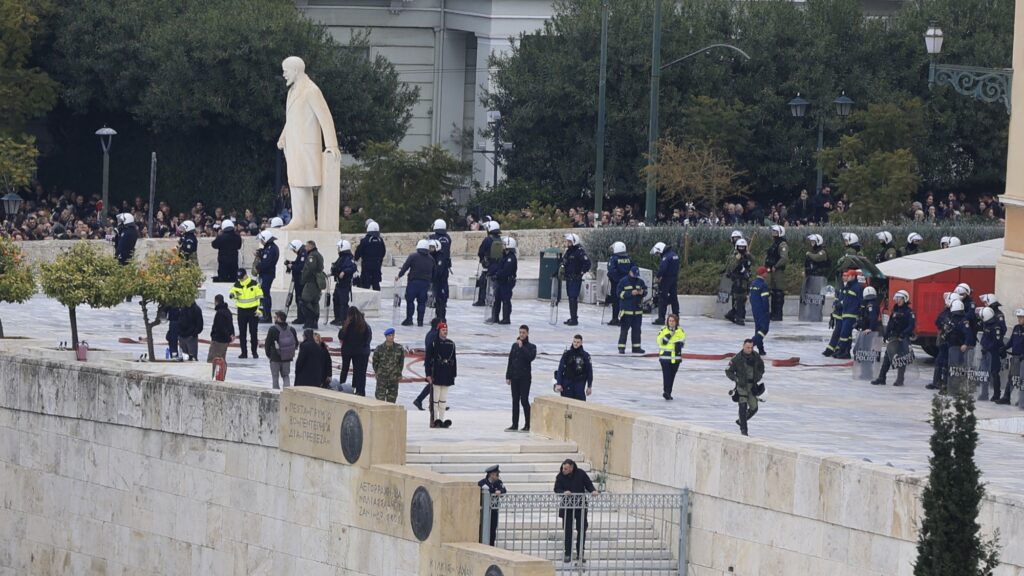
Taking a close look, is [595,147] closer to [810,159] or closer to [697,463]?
[810,159]

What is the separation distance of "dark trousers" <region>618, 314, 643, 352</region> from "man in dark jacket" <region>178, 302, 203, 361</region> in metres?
6.23

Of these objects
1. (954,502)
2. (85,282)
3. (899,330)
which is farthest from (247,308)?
(954,502)

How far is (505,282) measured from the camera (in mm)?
36219

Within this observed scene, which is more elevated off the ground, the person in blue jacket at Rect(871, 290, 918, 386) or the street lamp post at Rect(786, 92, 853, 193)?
the street lamp post at Rect(786, 92, 853, 193)

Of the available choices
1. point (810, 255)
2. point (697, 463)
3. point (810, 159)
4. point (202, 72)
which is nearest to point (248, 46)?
point (202, 72)

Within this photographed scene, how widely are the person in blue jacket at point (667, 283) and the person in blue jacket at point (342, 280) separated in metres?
4.76

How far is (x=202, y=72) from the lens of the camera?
57781 mm

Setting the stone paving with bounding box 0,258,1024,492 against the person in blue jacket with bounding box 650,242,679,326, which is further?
the person in blue jacket with bounding box 650,242,679,326

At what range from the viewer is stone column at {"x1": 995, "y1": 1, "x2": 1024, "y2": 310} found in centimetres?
3322

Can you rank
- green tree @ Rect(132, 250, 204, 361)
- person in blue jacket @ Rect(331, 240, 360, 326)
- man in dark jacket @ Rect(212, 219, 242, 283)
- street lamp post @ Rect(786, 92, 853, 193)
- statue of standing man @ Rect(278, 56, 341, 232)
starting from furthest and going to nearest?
1. street lamp post @ Rect(786, 92, 853, 193)
2. man in dark jacket @ Rect(212, 219, 242, 283)
3. statue of standing man @ Rect(278, 56, 341, 232)
4. person in blue jacket @ Rect(331, 240, 360, 326)
5. green tree @ Rect(132, 250, 204, 361)

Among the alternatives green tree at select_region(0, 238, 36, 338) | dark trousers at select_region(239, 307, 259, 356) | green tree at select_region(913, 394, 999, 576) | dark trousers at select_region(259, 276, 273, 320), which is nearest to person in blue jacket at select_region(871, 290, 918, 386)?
dark trousers at select_region(239, 307, 259, 356)

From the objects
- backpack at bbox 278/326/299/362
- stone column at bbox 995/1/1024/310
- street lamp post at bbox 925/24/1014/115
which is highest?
street lamp post at bbox 925/24/1014/115

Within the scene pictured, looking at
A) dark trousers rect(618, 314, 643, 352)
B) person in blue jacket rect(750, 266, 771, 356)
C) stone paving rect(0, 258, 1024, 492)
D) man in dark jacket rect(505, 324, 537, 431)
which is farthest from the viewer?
person in blue jacket rect(750, 266, 771, 356)

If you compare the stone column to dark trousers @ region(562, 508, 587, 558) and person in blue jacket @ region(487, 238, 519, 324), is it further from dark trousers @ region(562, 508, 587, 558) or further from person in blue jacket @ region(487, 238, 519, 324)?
dark trousers @ region(562, 508, 587, 558)
